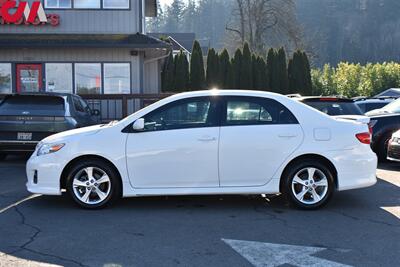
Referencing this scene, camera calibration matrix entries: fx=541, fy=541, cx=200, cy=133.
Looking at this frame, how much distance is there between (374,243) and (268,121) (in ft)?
7.22

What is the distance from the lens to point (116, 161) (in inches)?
276

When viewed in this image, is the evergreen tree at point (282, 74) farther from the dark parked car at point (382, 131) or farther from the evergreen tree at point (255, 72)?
the dark parked car at point (382, 131)

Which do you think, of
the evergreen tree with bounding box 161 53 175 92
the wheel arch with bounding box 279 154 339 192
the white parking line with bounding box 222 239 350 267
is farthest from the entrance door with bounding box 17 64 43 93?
the white parking line with bounding box 222 239 350 267

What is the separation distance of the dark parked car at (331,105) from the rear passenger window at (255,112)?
2.93 metres

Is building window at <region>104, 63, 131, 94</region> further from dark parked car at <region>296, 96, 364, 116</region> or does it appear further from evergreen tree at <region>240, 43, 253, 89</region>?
dark parked car at <region>296, 96, 364, 116</region>

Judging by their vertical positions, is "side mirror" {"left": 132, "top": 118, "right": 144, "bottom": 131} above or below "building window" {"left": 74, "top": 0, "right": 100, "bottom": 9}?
below

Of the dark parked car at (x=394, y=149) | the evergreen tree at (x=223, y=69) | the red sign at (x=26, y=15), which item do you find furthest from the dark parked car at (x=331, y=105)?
the evergreen tree at (x=223, y=69)

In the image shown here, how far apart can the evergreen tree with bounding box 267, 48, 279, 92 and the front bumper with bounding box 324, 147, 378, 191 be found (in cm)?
2150

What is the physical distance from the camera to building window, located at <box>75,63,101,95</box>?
19.0 metres

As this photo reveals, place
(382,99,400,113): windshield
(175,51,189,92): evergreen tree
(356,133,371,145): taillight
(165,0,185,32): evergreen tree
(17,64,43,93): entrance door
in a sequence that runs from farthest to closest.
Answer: (165,0,185,32): evergreen tree < (175,51,189,92): evergreen tree < (17,64,43,93): entrance door < (382,99,400,113): windshield < (356,133,371,145): taillight

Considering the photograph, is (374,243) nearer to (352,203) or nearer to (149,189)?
(352,203)

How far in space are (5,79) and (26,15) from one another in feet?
7.78

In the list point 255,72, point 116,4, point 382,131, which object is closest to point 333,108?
point 382,131

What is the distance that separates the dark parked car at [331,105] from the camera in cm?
1008
